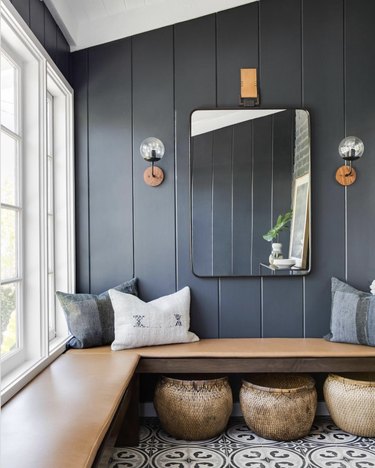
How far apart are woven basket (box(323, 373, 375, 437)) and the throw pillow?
940 millimetres

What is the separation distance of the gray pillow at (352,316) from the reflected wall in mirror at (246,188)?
0.97 feet

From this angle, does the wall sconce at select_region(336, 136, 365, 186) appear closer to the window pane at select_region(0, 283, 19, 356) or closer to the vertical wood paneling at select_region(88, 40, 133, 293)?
the vertical wood paneling at select_region(88, 40, 133, 293)

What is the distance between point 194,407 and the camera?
2652 mm

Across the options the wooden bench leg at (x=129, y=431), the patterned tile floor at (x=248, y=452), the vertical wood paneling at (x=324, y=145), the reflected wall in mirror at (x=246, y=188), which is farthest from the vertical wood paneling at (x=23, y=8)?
the patterned tile floor at (x=248, y=452)

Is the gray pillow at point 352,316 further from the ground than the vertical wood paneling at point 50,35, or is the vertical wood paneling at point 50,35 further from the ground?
the vertical wood paneling at point 50,35

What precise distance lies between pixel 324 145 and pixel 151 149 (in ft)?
3.97

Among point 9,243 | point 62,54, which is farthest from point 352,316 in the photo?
point 62,54

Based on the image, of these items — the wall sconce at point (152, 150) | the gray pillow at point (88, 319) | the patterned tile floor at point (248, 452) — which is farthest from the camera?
the wall sconce at point (152, 150)

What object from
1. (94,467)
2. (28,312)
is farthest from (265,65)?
(94,467)

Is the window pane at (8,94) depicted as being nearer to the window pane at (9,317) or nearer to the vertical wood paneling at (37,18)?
the vertical wood paneling at (37,18)

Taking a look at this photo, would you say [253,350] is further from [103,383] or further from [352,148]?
[352,148]

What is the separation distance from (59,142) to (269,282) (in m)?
1.73

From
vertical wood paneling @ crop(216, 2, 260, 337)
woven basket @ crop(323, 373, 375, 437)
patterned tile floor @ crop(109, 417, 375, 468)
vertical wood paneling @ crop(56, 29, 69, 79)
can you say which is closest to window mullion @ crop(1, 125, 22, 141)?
vertical wood paneling @ crop(56, 29, 69, 79)

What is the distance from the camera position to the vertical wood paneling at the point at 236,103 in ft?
10.2
